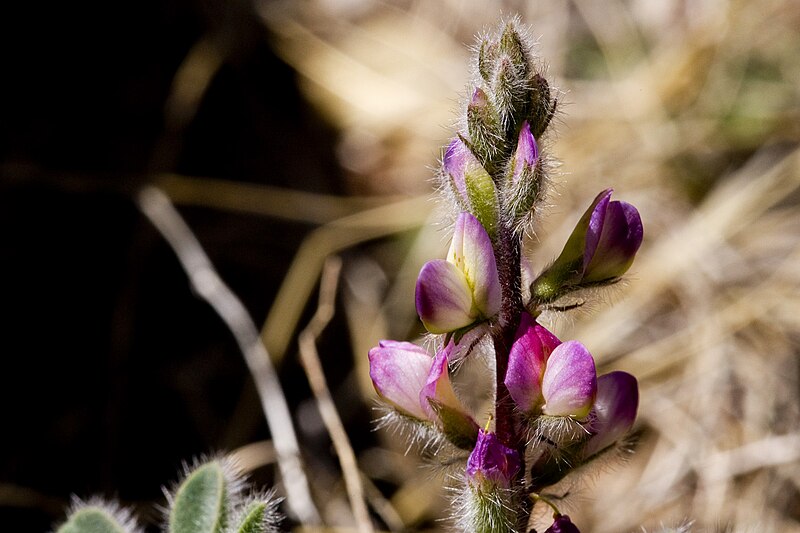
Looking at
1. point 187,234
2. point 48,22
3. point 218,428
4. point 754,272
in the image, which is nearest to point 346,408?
point 218,428

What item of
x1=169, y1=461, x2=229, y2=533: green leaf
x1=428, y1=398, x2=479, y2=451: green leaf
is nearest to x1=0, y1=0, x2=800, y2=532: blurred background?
x1=169, y1=461, x2=229, y2=533: green leaf

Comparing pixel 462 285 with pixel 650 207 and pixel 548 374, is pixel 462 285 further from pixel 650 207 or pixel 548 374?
pixel 650 207

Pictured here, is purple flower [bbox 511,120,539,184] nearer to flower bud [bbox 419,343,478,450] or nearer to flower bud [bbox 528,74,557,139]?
flower bud [bbox 528,74,557,139]

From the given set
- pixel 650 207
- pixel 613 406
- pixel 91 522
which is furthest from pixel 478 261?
pixel 650 207

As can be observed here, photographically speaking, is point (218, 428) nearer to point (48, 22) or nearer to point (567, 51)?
point (48, 22)

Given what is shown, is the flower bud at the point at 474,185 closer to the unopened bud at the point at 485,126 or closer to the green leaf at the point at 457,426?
the unopened bud at the point at 485,126
